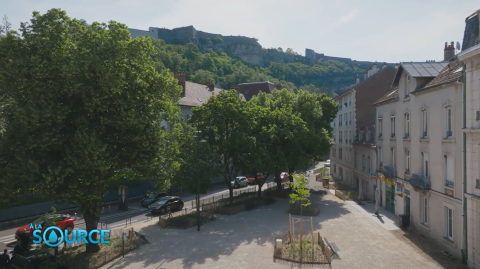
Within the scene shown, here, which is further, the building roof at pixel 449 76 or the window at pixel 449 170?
the window at pixel 449 170

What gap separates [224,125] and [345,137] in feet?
78.3

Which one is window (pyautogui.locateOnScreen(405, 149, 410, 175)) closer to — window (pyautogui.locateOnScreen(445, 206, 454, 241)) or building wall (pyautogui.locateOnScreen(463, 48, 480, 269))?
window (pyautogui.locateOnScreen(445, 206, 454, 241))

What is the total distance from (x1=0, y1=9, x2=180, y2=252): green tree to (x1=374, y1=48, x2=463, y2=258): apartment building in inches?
613

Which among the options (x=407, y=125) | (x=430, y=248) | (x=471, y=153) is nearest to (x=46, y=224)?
(x=430, y=248)

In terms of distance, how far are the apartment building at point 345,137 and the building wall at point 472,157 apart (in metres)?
26.0

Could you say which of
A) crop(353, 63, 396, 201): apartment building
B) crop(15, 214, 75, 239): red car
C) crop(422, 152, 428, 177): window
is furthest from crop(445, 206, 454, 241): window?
crop(15, 214, 75, 239): red car

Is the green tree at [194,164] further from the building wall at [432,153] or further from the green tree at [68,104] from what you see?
the building wall at [432,153]

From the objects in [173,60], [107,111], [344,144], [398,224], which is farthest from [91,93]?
[173,60]

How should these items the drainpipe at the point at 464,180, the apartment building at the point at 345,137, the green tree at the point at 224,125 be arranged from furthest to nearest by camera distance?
the apartment building at the point at 345,137 → the green tree at the point at 224,125 → the drainpipe at the point at 464,180

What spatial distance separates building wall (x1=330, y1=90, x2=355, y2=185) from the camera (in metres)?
42.6

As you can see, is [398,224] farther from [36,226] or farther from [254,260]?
[36,226]

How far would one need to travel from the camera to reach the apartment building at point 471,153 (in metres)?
15.2

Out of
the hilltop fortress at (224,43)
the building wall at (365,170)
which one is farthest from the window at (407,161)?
the hilltop fortress at (224,43)

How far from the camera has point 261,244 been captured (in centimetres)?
1988
